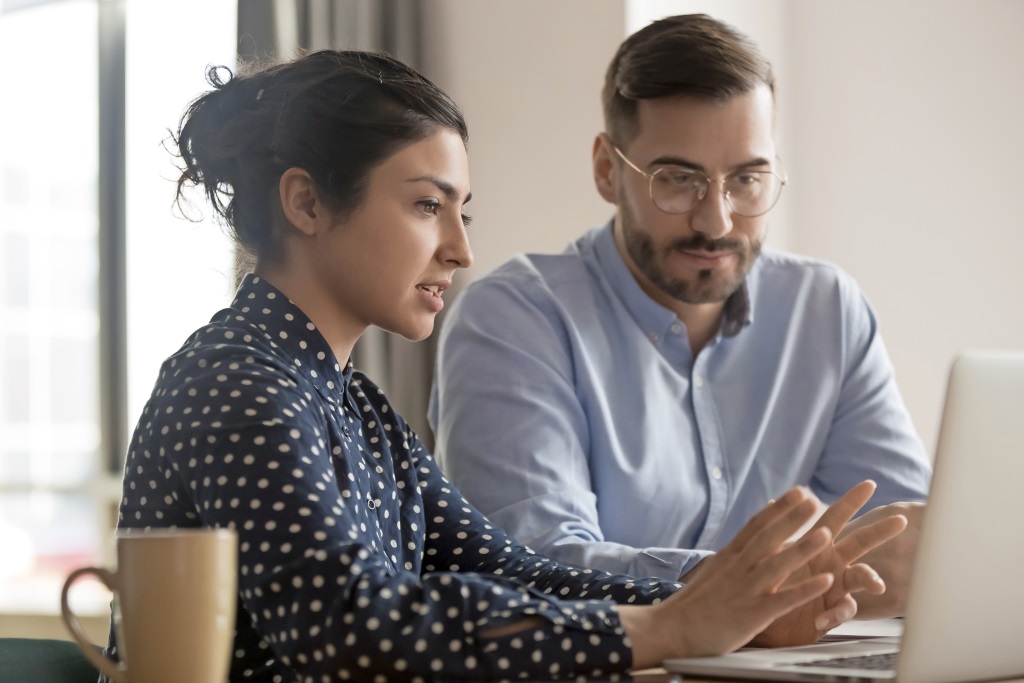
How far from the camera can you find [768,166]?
5.81 feet

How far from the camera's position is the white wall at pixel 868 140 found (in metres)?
2.92

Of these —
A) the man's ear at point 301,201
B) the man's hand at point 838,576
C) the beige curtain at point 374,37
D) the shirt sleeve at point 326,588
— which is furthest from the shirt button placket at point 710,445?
the beige curtain at point 374,37

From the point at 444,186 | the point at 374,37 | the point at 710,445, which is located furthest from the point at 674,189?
the point at 374,37

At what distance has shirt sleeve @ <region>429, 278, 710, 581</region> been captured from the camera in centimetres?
150

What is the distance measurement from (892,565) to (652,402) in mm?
569

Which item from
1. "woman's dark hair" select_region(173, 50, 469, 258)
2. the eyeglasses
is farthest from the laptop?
the eyeglasses


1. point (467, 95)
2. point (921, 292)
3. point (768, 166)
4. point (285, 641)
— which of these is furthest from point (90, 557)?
point (285, 641)

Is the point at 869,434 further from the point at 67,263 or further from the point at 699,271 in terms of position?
the point at 67,263

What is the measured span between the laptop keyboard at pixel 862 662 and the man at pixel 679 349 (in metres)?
0.72

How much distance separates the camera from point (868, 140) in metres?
3.14

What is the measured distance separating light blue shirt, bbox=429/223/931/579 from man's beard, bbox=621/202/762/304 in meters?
0.04

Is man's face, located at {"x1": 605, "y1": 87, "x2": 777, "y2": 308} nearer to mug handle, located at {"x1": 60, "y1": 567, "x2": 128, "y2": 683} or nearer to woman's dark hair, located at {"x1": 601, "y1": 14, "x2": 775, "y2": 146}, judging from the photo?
woman's dark hair, located at {"x1": 601, "y1": 14, "x2": 775, "y2": 146}

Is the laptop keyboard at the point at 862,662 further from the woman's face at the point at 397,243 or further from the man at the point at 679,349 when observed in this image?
the man at the point at 679,349

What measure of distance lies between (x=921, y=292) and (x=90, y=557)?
2638 millimetres
